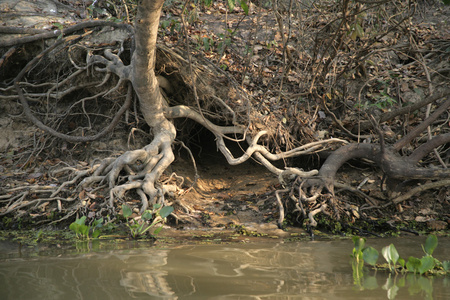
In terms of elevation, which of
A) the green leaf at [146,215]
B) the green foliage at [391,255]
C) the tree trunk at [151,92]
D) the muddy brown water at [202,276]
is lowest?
the muddy brown water at [202,276]

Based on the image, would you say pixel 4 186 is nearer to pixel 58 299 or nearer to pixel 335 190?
pixel 58 299

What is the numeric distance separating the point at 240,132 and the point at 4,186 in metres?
3.22

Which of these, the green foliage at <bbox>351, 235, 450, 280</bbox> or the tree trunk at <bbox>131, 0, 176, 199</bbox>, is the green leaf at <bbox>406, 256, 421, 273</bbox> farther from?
the tree trunk at <bbox>131, 0, 176, 199</bbox>

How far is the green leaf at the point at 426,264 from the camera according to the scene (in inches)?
121

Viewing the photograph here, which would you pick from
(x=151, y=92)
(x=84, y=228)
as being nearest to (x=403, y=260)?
(x=84, y=228)

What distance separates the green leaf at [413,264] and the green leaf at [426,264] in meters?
0.03

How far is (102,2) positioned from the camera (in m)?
7.95

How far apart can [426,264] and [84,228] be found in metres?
2.99

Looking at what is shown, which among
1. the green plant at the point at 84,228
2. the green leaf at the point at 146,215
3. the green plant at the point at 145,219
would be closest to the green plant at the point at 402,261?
the green plant at the point at 145,219

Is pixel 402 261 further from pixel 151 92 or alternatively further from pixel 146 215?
pixel 151 92

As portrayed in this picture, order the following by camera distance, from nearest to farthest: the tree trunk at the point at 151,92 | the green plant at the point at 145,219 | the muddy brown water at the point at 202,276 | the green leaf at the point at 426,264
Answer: the muddy brown water at the point at 202,276 < the green leaf at the point at 426,264 < the green plant at the point at 145,219 < the tree trunk at the point at 151,92

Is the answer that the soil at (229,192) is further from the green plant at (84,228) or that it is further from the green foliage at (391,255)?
the green foliage at (391,255)

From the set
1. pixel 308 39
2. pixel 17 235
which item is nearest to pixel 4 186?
pixel 17 235

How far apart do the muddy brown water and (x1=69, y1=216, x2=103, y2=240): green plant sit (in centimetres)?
47
